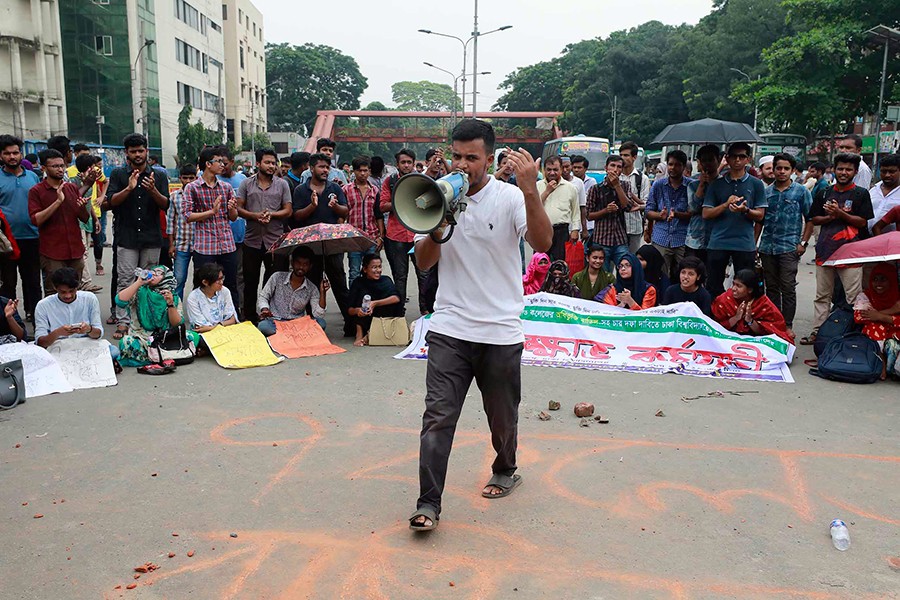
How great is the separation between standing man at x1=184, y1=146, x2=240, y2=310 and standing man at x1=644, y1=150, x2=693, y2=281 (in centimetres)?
432

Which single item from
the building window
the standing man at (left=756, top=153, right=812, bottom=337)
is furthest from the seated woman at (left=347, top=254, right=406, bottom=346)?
the building window

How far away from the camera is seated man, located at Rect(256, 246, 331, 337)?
7.54 m

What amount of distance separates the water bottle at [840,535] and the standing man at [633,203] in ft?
17.9

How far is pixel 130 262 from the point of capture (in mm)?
7617

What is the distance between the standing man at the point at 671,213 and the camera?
8211mm

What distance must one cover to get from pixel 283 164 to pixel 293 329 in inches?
259

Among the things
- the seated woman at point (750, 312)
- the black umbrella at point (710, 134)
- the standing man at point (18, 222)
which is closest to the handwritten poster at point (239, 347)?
the standing man at point (18, 222)

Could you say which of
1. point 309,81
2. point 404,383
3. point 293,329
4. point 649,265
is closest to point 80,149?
point 293,329

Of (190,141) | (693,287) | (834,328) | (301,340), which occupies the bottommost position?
(301,340)

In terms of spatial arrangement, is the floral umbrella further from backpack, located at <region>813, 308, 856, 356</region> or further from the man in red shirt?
backpack, located at <region>813, 308, 856, 356</region>

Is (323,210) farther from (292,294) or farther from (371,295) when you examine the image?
(371,295)

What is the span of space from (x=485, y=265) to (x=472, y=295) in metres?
0.15

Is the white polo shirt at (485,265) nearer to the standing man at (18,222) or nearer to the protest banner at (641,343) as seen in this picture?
the protest banner at (641,343)

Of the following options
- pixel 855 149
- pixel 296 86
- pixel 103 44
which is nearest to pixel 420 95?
pixel 296 86
